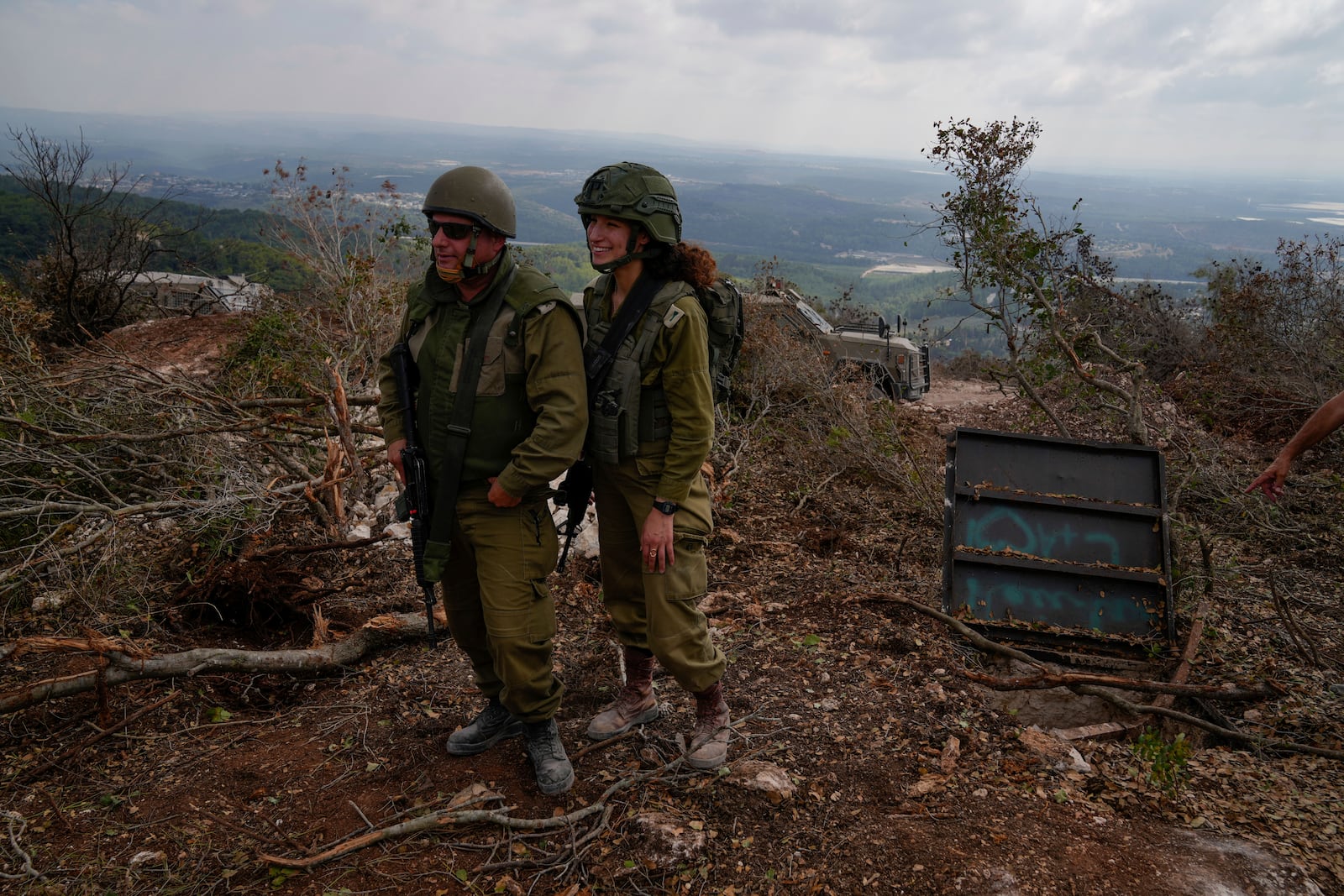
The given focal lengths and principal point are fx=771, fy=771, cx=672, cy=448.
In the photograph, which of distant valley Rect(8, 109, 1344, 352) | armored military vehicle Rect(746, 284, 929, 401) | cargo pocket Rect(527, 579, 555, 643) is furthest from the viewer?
distant valley Rect(8, 109, 1344, 352)

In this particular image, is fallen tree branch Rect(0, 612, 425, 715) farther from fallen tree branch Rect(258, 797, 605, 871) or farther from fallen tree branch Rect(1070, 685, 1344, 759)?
fallen tree branch Rect(1070, 685, 1344, 759)

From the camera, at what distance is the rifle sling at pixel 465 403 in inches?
91.4

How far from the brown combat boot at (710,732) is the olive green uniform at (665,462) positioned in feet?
0.36

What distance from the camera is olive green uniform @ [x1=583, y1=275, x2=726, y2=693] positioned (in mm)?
2318

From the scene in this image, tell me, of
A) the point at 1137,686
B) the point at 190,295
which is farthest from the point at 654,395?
the point at 190,295

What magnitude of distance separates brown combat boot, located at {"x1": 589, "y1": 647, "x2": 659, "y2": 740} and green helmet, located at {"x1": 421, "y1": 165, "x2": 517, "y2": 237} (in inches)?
60.4

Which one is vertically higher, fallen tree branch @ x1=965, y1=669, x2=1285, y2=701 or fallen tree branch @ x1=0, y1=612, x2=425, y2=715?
fallen tree branch @ x1=965, y1=669, x2=1285, y2=701

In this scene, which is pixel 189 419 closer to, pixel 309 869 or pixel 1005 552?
pixel 309 869

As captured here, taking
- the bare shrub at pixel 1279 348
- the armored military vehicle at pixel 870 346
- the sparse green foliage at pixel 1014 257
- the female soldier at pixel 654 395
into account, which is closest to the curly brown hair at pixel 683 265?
the female soldier at pixel 654 395

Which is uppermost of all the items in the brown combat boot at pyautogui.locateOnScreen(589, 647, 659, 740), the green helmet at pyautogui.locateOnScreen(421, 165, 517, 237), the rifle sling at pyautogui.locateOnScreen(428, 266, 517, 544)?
the green helmet at pyautogui.locateOnScreen(421, 165, 517, 237)

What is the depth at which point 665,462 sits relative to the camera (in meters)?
2.34

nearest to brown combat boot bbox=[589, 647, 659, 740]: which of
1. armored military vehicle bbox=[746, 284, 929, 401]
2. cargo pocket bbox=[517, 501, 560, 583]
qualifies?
cargo pocket bbox=[517, 501, 560, 583]

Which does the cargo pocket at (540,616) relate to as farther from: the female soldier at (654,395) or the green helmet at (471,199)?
the green helmet at (471,199)

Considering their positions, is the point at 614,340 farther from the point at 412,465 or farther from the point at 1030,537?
the point at 1030,537
